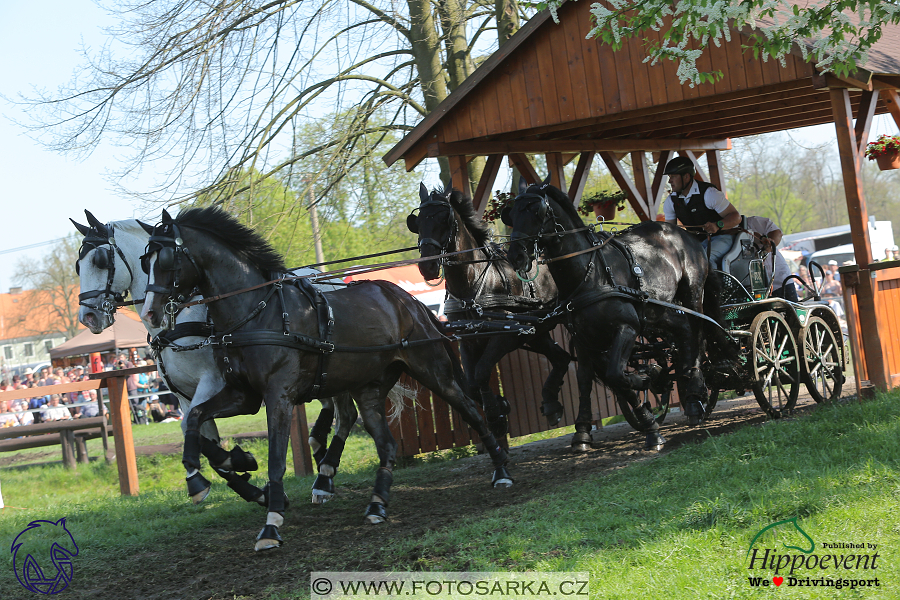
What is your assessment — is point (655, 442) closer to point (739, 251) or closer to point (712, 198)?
point (739, 251)

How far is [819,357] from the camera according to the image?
28.0 ft

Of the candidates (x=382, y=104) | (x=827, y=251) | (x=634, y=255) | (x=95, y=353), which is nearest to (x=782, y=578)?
(x=634, y=255)

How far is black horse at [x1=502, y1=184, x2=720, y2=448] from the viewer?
268 inches

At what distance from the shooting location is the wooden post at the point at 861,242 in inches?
311

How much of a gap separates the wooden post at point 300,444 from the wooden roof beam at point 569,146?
11.8 feet

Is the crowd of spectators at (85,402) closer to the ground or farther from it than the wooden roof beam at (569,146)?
closer to the ground

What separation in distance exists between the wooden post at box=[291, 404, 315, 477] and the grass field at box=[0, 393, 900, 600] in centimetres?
159

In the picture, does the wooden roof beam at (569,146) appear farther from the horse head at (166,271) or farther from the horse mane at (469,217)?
the horse head at (166,271)

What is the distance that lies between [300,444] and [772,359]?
17.6 feet

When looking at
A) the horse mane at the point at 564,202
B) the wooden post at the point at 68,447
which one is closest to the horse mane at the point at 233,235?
the horse mane at the point at 564,202

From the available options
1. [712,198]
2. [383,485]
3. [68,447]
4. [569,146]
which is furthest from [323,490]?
[68,447]

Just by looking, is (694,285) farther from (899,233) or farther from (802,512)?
(899,233)

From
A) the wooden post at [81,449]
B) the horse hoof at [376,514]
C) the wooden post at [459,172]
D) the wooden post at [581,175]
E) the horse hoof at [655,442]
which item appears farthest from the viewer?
Answer: the wooden post at [81,449]

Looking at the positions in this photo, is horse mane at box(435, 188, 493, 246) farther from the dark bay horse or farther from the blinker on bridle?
the dark bay horse
